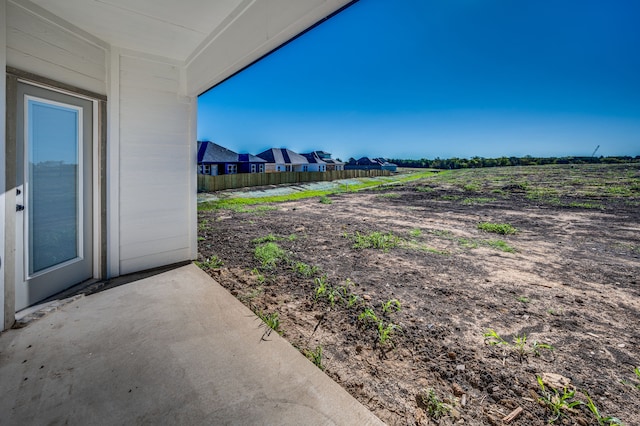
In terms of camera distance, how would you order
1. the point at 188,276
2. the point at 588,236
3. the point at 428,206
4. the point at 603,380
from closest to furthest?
the point at 603,380 → the point at 188,276 → the point at 588,236 → the point at 428,206

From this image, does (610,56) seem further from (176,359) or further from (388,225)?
(176,359)

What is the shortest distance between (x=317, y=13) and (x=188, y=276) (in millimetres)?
2625

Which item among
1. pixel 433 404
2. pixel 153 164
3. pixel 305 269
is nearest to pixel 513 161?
pixel 305 269

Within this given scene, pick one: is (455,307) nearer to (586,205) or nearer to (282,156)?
(586,205)

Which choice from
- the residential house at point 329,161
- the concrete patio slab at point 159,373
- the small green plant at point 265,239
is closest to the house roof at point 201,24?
the concrete patio slab at point 159,373

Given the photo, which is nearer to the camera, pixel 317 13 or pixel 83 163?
pixel 317 13

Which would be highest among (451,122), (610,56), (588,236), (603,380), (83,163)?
(451,122)

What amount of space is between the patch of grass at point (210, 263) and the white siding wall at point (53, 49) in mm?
1960

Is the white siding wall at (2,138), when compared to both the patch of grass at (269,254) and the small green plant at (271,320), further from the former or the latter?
the patch of grass at (269,254)

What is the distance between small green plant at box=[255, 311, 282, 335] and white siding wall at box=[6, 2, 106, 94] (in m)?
2.36

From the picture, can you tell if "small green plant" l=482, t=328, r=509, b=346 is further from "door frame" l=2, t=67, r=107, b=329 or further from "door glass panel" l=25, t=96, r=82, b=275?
"door glass panel" l=25, t=96, r=82, b=275

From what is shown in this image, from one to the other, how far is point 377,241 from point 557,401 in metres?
3.15

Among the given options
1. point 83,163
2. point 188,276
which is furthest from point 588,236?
point 83,163

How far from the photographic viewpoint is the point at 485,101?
1180 cm
